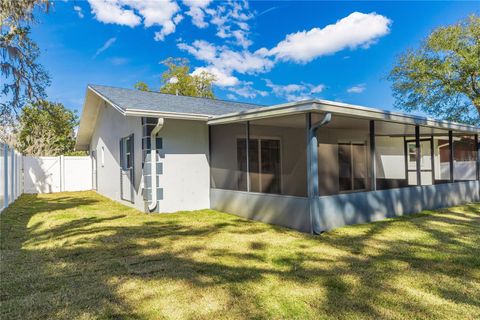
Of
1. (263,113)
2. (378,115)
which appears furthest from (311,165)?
(378,115)

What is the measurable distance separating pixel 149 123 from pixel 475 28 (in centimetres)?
1855

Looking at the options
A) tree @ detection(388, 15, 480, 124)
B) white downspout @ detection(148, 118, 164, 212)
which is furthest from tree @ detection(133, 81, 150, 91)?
white downspout @ detection(148, 118, 164, 212)

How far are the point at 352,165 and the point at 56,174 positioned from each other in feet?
46.5

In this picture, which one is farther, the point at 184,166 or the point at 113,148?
the point at 113,148

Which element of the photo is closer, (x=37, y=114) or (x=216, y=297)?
(x=216, y=297)

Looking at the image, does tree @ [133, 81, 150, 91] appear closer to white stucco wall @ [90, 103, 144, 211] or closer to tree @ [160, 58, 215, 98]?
tree @ [160, 58, 215, 98]

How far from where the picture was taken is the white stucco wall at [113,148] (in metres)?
8.18

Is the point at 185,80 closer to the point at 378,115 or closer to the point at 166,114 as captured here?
the point at 166,114

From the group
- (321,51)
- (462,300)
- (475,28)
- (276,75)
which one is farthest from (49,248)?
(276,75)

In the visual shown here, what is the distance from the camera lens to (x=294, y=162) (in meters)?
6.58

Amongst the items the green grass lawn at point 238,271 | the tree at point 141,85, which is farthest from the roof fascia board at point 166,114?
the tree at point 141,85

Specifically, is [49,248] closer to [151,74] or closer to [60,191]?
[60,191]

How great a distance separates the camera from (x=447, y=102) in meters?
18.8

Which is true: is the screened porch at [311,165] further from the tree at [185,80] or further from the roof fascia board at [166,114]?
the tree at [185,80]
